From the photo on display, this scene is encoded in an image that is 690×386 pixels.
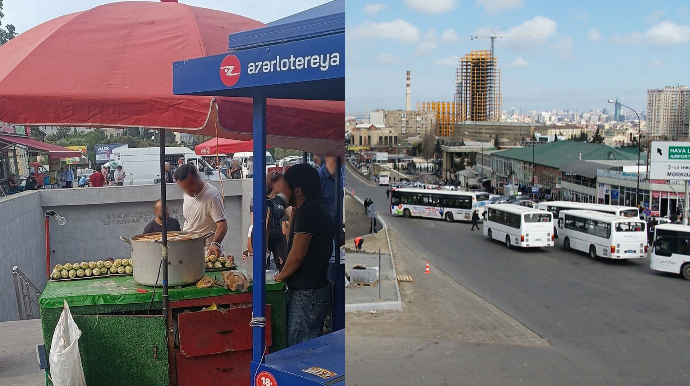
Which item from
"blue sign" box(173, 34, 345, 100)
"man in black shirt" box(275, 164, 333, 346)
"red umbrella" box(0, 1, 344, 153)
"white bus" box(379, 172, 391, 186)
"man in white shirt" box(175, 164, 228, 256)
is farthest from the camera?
"man in white shirt" box(175, 164, 228, 256)

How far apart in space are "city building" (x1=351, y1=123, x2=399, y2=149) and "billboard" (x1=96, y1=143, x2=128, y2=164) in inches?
681

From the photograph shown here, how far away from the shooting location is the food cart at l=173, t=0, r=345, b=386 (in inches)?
96.6

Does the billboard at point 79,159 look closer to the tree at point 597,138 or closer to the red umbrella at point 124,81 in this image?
the red umbrella at point 124,81

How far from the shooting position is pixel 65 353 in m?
3.77

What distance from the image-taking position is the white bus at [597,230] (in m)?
1.75

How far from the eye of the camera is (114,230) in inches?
535

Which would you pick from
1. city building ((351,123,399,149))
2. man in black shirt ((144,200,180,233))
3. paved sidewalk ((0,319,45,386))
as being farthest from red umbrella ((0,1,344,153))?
paved sidewalk ((0,319,45,386))

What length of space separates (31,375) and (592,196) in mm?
5531

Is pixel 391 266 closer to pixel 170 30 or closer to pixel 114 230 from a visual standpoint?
pixel 170 30

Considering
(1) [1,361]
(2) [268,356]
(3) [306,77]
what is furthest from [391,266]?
(1) [1,361]

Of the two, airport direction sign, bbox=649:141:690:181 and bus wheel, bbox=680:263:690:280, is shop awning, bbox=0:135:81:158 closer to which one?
airport direction sign, bbox=649:141:690:181

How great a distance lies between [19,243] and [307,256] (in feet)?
30.1

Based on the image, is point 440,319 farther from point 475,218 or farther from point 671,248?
point 671,248

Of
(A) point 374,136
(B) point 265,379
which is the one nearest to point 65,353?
(B) point 265,379
